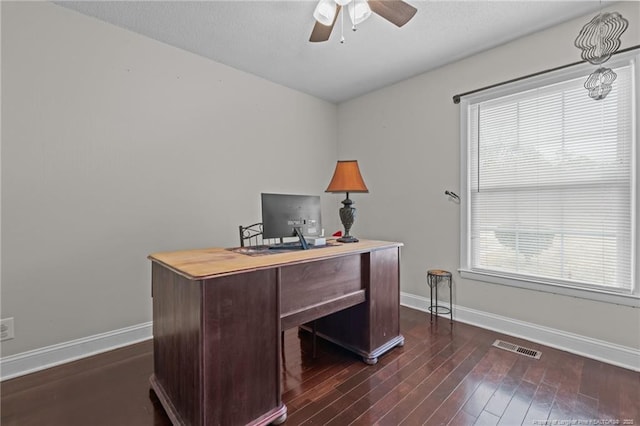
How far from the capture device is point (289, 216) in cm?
209

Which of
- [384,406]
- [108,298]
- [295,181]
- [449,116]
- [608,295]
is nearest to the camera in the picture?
[384,406]

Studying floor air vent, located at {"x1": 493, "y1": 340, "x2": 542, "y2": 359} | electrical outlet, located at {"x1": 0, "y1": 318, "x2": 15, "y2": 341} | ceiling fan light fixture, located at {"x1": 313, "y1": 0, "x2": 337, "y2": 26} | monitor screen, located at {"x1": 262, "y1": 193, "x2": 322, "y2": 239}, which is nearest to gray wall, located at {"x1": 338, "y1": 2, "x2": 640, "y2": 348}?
floor air vent, located at {"x1": 493, "y1": 340, "x2": 542, "y2": 359}

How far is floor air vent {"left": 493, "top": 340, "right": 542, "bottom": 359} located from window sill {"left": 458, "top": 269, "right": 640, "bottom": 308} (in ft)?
1.66

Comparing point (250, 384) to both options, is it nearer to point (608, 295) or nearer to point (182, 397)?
point (182, 397)

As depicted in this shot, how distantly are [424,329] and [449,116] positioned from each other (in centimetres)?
216

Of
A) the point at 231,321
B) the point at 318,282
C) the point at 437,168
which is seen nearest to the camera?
the point at 231,321

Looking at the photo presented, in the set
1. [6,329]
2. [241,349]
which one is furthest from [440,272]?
[6,329]

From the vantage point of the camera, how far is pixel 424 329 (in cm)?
277

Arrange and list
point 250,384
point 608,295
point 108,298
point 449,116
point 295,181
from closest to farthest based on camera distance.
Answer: point 250,384 < point 608,295 < point 108,298 < point 449,116 < point 295,181

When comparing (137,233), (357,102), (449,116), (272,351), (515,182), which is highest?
(357,102)

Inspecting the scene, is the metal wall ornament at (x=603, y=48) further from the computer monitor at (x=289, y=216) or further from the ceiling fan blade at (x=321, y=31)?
the computer monitor at (x=289, y=216)

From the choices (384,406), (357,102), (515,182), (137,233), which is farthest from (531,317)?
(137,233)

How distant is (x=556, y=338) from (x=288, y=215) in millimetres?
2411

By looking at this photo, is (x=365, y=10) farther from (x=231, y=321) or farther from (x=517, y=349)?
(x=517, y=349)
